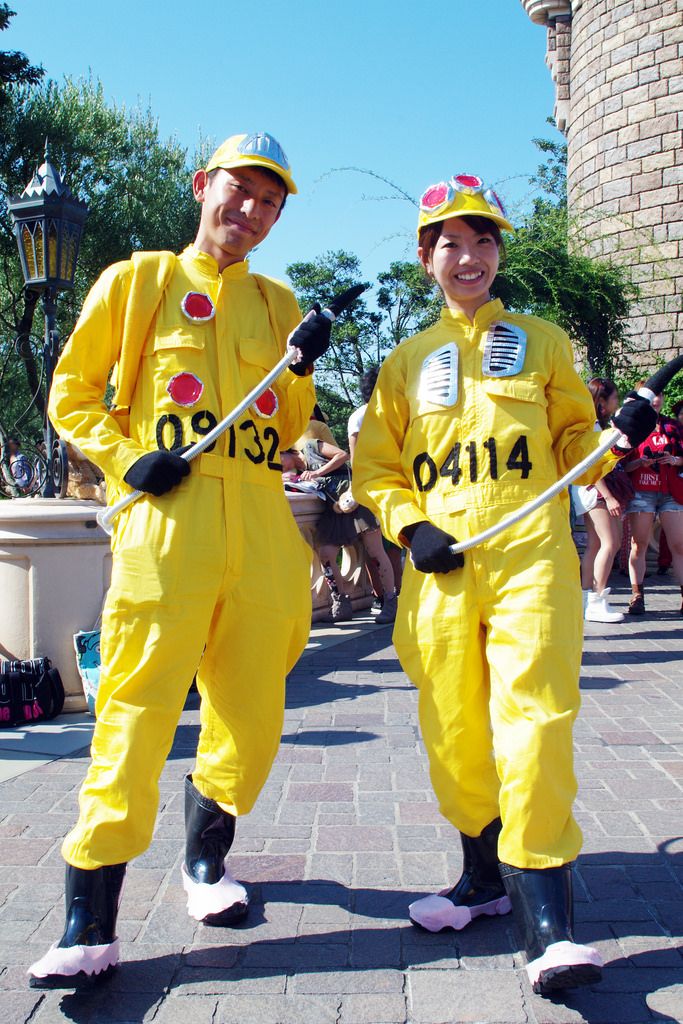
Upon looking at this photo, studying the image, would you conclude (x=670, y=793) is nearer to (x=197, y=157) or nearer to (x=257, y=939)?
(x=257, y=939)

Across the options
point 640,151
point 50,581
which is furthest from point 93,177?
A: point 50,581

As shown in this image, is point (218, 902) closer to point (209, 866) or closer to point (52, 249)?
point (209, 866)

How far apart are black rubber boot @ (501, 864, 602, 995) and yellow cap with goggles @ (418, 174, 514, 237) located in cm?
169

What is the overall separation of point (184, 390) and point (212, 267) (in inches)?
15.3

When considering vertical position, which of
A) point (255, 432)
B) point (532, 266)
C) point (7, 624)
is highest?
point (532, 266)

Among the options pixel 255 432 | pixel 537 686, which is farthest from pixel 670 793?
pixel 255 432

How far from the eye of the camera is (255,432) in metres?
2.69

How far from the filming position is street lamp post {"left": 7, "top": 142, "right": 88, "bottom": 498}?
5754 millimetres

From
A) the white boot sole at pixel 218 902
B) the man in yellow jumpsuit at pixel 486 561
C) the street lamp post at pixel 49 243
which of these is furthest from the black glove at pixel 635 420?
the street lamp post at pixel 49 243

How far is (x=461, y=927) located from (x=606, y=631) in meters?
5.16

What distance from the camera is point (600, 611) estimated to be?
7895 mm

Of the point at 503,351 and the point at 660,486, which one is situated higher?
the point at 503,351

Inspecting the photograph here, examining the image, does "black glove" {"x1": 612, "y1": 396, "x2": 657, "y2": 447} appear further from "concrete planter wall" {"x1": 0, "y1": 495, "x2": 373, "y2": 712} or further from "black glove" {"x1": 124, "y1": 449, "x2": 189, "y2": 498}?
"concrete planter wall" {"x1": 0, "y1": 495, "x2": 373, "y2": 712}

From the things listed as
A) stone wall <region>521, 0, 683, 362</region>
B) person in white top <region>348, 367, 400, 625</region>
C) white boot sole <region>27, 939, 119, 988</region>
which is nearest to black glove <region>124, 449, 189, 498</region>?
white boot sole <region>27, 939, 119, 988</region>
